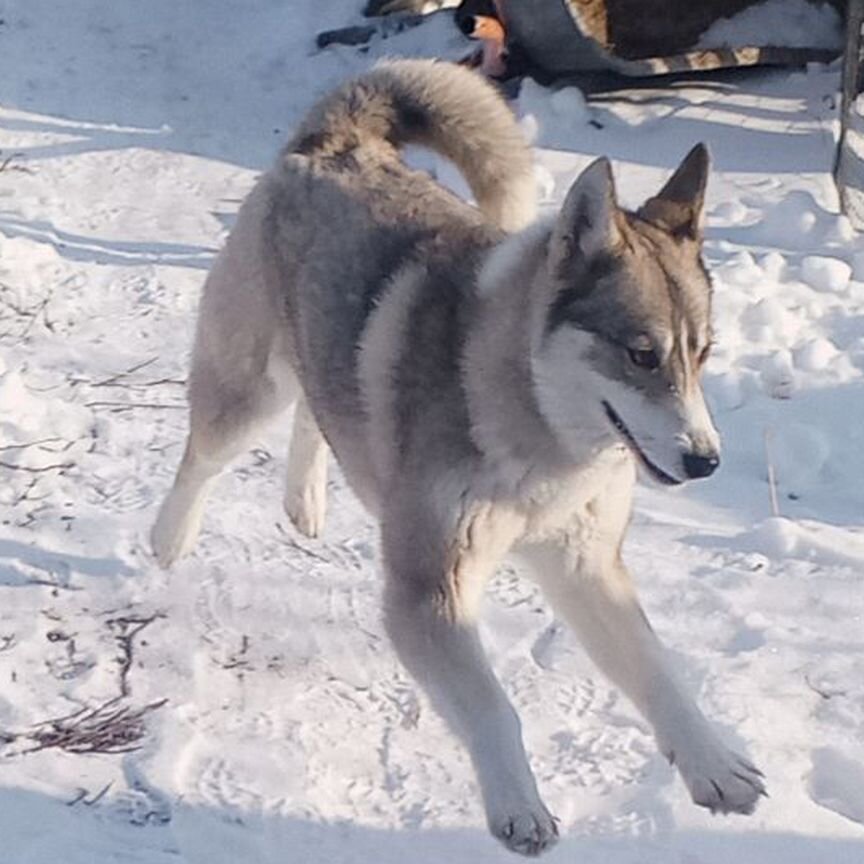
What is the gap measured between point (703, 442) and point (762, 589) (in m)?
1.59

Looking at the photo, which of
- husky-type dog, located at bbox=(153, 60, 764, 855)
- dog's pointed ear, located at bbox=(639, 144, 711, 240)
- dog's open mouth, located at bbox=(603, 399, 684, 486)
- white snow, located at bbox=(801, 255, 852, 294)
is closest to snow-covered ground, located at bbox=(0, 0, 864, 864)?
white snow, located at bbox=(801, 255, 852, 294)

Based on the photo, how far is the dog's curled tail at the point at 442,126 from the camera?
14.2 ft

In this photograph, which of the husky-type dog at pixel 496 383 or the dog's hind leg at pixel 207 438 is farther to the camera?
the dog's hind leg at pixel 207 438

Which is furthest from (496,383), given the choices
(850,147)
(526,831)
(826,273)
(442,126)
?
(850,147)

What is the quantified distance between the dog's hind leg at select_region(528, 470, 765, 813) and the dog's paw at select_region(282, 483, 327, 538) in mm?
1157

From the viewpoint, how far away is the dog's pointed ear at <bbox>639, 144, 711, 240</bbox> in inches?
145

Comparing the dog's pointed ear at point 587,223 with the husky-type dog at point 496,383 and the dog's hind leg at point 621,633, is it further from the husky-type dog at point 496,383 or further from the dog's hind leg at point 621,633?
the dog's hind leg at point 621,633

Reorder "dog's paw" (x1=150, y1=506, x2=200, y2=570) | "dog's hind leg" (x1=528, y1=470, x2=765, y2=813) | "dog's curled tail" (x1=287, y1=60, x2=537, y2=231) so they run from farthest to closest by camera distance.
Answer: "dog's paw" (x1=150, y1=506, x2=200, y2=570), "dog's curled tail" (x1=287, y1=60, x2=537, y2=231), "dog's hind leg" (x1=528, y1=470, x2=765, y2=813)

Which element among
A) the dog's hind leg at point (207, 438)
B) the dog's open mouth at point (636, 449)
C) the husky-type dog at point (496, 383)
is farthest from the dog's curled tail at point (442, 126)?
the dog's open mouth at point (636, 449)

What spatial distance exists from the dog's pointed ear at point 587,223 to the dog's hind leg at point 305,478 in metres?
1.47

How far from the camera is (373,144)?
14.6ft

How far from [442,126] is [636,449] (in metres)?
1.28

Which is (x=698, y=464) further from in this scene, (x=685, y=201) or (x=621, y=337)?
(x=685, y=201)

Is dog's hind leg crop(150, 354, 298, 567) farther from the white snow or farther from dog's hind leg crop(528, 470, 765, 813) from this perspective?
the white snow
